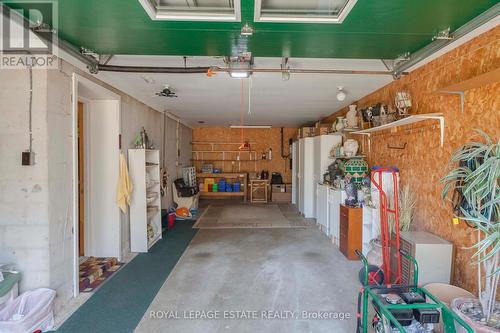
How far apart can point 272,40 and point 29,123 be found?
2.33m

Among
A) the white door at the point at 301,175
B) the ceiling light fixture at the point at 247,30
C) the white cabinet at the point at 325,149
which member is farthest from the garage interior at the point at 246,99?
the white door at the point at 301,175

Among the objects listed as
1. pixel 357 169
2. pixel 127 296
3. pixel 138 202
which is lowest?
pixel 127 296

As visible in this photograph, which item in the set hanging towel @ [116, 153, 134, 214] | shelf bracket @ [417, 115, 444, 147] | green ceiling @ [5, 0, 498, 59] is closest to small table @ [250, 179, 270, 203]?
hanging towel @ [116, 153, 134, 214]

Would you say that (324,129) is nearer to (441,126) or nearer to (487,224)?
(441,126)

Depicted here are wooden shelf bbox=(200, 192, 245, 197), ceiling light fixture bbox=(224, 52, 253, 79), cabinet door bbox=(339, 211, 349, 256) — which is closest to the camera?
ceiling light fixture bbox=(224, 52, 253, 79)

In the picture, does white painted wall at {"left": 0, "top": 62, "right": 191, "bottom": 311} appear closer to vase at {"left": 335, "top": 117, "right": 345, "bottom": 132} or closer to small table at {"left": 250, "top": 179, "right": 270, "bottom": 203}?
vase at {"left": 335, "top": 117, "right": 345, "bottom": 132}

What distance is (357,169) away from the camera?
15.1ft

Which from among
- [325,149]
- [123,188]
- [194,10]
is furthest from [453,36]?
[123,188]

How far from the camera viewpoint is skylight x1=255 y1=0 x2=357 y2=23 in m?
1.93

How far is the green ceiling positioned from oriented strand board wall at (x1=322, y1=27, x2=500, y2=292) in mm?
420

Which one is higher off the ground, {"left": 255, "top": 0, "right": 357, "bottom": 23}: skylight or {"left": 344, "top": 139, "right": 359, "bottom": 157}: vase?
{"left": 255, "top": 0, "right": 357, "bottom": 23}: skylight

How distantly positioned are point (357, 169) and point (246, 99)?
2332 mm

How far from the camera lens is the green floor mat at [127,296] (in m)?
2.48

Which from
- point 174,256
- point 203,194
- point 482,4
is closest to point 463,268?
point 482,4
